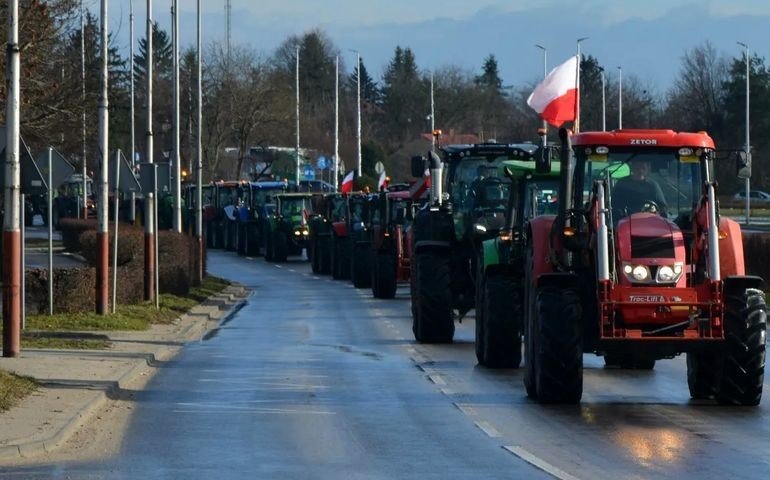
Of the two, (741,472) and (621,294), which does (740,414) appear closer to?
(621,294)

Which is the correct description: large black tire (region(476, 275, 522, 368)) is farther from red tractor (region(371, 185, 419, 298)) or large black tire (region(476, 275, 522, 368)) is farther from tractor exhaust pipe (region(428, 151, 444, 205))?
red tractor (region(371, 185, 419, 298))

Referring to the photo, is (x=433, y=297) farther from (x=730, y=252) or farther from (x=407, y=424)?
(x=407, y=424)

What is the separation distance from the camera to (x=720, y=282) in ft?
48.4

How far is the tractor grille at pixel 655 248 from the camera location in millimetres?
14852

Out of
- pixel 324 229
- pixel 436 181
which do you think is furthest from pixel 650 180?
pixel 324 229

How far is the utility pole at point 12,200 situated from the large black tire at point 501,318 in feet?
18.8

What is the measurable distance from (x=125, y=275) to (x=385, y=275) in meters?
8.48

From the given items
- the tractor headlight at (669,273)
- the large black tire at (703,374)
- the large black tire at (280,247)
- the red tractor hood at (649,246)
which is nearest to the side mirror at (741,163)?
the red tractor hood at (649,246)

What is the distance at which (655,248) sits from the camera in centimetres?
1486

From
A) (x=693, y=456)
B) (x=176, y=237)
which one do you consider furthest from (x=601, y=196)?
(x=176, y=237)

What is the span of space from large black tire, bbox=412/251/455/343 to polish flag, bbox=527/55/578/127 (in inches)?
294

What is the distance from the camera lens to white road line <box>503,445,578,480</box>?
10906 mm

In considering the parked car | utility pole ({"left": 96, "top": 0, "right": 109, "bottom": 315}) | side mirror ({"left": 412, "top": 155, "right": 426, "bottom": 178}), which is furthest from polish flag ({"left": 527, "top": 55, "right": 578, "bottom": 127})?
the parked car

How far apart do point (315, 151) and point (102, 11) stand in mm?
73395
